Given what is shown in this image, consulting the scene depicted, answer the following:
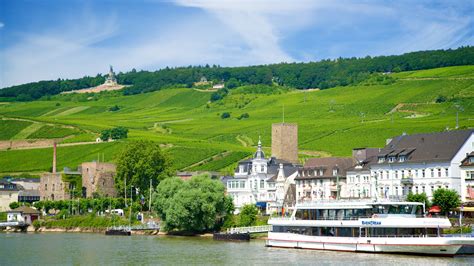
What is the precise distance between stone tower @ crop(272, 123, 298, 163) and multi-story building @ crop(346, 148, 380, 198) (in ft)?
76.9

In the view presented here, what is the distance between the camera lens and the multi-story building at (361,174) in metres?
91.0

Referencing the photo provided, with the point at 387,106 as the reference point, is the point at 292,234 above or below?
below

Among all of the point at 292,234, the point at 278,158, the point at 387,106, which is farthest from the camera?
the point at 387,106

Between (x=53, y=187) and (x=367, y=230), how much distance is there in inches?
3066

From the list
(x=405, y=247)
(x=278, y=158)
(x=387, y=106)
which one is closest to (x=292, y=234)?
(x=405, y=247)

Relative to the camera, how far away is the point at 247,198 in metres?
109

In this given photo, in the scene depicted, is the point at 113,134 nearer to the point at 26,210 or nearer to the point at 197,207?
the point at 26,210

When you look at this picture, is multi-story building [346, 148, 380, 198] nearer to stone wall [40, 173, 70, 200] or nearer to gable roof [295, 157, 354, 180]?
gable roof [295, 157, 354, 180]

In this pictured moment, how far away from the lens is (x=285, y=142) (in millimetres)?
118938

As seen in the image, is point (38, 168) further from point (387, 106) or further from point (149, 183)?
point (387, 106)

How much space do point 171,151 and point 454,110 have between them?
55282mm

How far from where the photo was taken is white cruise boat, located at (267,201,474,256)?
6162 cm

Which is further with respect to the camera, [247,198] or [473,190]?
Result: [247,198]

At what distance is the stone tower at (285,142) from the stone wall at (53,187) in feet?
114
